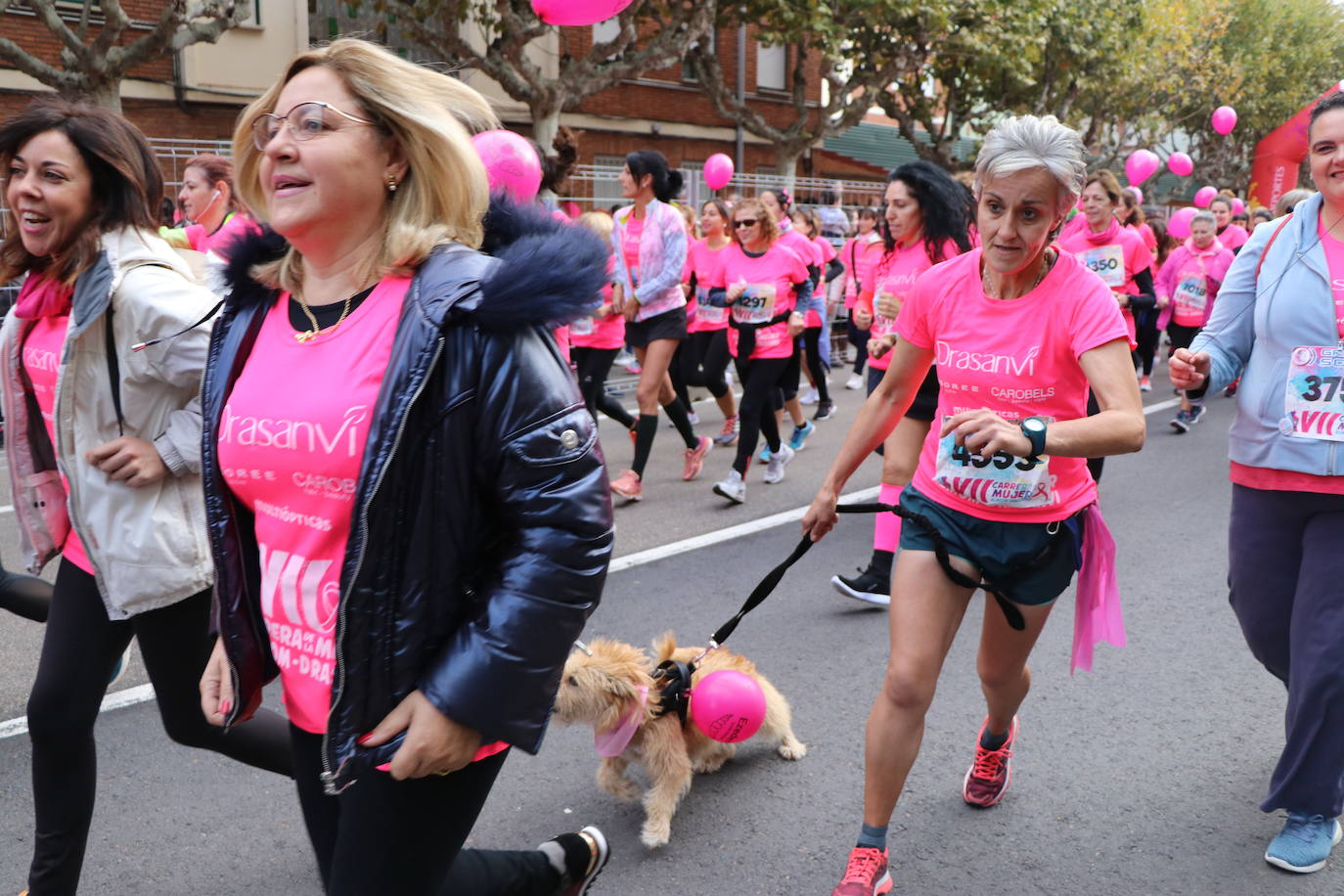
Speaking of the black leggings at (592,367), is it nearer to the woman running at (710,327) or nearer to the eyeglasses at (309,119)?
the woman running at (710,327)

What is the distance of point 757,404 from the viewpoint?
26.0 ft

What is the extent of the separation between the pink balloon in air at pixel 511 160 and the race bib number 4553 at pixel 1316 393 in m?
2.49

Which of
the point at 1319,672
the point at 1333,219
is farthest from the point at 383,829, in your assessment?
the point at 1333,219

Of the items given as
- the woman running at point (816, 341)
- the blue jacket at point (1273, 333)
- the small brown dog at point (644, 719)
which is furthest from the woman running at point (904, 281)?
the woman running at point (816, 341)

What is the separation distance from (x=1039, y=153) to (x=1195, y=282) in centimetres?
922

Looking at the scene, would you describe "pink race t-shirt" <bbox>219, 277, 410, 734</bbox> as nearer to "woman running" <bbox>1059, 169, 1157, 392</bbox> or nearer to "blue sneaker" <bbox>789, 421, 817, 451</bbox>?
"blue sneaker" <bbox>789, 421, 817, 451</bbox>

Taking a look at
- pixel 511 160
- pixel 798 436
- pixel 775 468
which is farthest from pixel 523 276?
pixel 798 436

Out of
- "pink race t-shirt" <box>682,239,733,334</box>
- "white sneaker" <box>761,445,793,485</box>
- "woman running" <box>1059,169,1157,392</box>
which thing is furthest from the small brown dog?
"woman running" <box>1059,169,1157,392</box>

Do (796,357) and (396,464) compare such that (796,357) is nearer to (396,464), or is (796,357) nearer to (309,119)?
(309,119)

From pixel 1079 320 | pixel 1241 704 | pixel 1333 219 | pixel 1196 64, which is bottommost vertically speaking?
pixel 1241 704

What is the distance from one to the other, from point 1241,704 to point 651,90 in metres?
22.2

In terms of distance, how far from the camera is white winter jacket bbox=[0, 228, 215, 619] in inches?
110

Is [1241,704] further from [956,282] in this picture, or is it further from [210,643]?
[210,643]

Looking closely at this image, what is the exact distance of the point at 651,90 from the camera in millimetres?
24906
